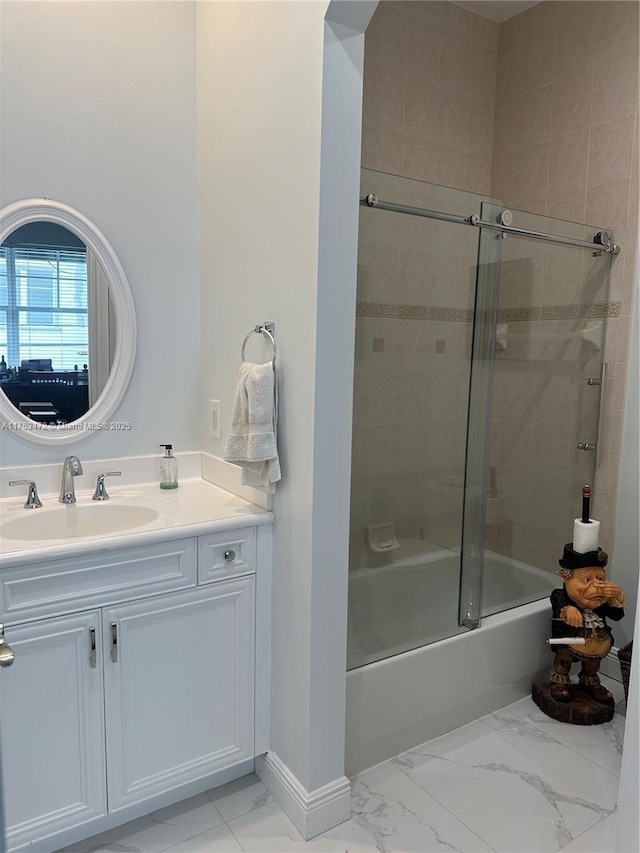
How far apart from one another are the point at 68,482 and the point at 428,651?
1338 millimetres

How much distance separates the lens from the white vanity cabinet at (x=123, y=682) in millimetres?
1578

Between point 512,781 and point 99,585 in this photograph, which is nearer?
point 99,585

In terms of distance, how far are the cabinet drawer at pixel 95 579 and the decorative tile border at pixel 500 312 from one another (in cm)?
101

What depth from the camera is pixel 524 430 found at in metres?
2.74

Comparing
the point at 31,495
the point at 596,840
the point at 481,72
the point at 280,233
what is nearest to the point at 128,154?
the point at 280,233

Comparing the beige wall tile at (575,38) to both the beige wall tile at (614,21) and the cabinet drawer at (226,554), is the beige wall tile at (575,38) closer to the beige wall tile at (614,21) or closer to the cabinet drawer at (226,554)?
the beige wall tile at (614,21)

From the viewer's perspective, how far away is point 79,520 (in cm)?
202

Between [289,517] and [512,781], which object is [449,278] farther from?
[512,781]

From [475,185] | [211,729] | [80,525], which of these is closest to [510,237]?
[475,185]

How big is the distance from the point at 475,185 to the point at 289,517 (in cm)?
212

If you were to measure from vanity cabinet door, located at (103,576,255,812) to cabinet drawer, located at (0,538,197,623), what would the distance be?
5cm

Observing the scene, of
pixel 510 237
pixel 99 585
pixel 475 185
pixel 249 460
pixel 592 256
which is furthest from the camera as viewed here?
pixel 475 185

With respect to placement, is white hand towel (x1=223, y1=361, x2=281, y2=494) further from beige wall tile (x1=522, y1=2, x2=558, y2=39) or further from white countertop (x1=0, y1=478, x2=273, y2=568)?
beige wall tile (x1=522, y1=2, x2=558, y2=39)

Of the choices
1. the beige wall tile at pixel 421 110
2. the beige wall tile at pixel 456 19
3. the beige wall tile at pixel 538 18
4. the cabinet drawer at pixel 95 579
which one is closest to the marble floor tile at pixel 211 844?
the cabinet drawer at pixel 95 579
